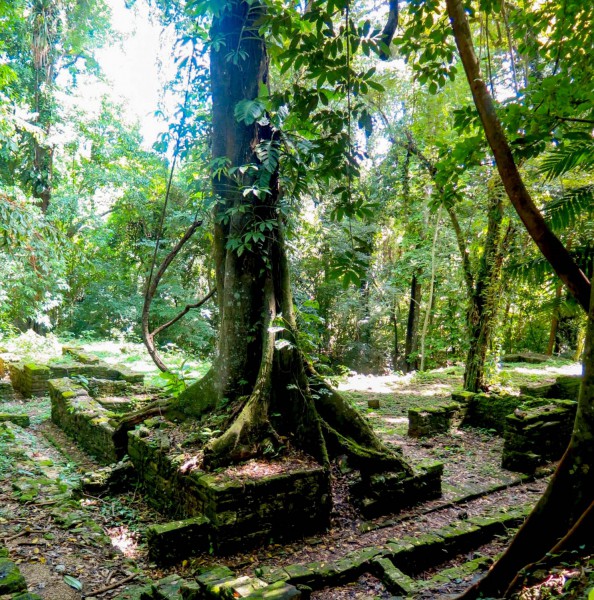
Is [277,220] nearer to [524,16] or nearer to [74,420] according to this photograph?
[524,16]

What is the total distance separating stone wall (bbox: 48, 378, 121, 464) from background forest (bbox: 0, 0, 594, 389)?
2.76m

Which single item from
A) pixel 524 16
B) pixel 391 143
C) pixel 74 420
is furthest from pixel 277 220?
pixel 391 143

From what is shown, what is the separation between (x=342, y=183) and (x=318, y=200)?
0.93 m

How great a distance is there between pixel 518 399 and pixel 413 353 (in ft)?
31.1

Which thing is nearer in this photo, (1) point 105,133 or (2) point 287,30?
(2) point 287,30

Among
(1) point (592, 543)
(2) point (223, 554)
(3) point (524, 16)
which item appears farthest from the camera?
(2) point (223, 554)

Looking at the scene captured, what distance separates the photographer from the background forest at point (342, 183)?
3.50 metres

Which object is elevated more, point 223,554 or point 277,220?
point 277,220

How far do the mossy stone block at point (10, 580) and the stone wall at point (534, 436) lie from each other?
20.5 ft

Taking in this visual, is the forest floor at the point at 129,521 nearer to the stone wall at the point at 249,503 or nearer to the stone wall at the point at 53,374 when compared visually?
the stone wall at the point at 249,503

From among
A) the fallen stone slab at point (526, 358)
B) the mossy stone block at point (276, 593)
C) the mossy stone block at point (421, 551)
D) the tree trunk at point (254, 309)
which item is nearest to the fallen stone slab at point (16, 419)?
the tree trunk at point (254, 309)

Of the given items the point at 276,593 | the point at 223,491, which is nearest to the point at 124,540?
the point at 223,491

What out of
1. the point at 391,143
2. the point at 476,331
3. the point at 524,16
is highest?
the point at 391,143

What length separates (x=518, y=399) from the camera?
26.9 feet
